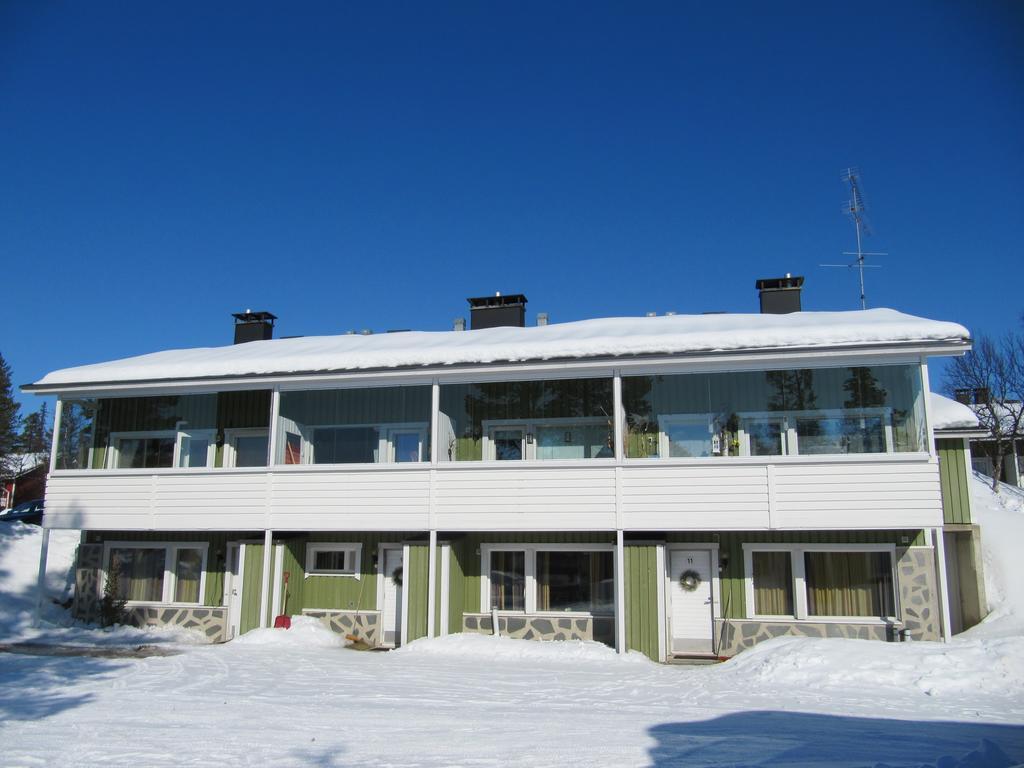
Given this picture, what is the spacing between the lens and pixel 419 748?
743cm

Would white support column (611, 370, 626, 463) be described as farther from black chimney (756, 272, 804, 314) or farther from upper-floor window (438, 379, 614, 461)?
black chimney (756, 272, 804, 314)

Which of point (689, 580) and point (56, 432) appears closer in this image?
point (689, 580)

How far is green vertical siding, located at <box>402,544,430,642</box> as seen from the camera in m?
13.8

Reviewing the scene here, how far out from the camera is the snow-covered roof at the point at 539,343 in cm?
1270

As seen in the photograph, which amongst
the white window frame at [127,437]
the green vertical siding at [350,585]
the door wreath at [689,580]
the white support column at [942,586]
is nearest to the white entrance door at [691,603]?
the door wreath at [689,580]

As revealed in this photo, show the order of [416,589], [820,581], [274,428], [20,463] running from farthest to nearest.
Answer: [20,463] < [274,428] < [416,589] < [820,581]

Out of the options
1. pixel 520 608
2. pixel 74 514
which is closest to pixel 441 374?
pixel 520 608

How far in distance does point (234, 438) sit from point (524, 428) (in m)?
5.83

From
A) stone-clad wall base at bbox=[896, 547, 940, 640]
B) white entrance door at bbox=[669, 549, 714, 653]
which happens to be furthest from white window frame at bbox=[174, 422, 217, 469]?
stone-clad wall base at bbox=[896, 547, 940, 640]

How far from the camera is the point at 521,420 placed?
49.4ft

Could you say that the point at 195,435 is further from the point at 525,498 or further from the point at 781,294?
the point at 781,294

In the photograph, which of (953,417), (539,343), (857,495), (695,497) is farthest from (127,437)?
(953,417)

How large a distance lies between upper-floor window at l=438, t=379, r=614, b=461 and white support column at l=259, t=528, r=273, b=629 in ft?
→ 10.9

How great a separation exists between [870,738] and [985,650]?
3976 mm
